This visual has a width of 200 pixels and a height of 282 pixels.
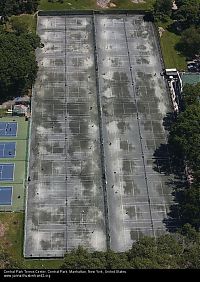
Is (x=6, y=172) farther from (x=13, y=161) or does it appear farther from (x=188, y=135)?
(x=188, y=135)

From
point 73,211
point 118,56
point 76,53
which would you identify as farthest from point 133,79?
point 73,211

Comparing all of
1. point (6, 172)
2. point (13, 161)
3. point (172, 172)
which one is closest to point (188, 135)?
point (172, 172)

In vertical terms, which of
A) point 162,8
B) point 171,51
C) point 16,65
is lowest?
point 16,65

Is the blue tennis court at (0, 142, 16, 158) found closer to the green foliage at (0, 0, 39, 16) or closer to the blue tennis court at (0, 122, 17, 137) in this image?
the blue tennis court at (0, 122, 17, 137)

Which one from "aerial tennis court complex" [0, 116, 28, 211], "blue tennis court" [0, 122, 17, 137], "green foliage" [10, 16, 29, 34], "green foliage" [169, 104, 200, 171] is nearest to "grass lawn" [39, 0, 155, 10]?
"green foliage" [10, 16, 29, 34]

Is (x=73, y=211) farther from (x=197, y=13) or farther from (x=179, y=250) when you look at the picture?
(x=197, y=13)

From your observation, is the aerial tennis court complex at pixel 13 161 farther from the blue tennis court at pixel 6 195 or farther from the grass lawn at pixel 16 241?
the grass lawn at pixel 16 241
